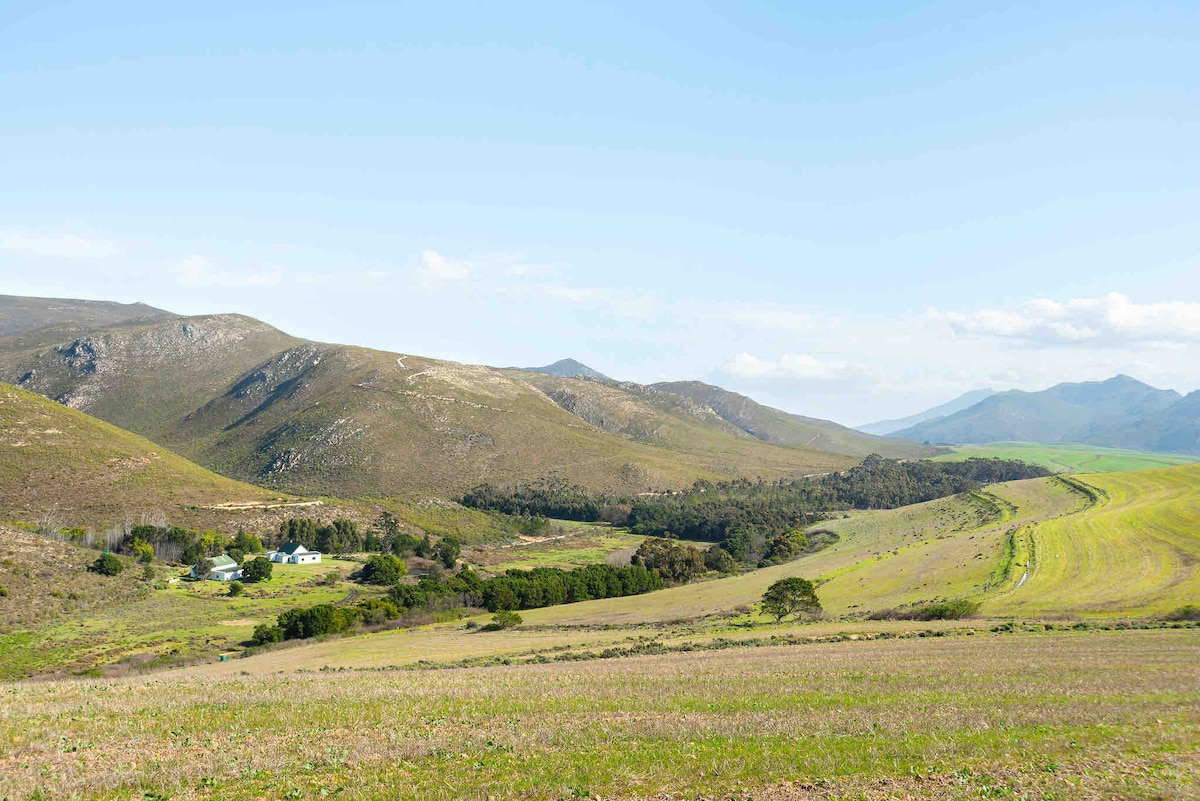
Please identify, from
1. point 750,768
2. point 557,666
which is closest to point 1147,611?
point 557,666

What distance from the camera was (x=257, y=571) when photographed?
92188 mm

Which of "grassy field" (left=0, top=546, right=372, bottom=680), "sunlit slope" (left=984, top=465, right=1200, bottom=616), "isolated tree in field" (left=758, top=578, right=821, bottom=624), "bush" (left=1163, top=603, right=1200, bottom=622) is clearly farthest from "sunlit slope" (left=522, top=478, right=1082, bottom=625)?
"grassy field" (left=0, top=546, right=372, bottom=680)

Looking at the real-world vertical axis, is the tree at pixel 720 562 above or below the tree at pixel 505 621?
below

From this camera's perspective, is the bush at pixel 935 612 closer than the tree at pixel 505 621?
Yes

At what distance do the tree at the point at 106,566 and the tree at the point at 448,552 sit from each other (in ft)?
139

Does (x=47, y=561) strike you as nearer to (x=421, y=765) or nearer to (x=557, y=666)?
(x=557, y=666)

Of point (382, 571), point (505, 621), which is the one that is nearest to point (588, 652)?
point (505, 621)

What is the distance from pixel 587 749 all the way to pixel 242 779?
738cm

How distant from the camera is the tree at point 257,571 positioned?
92.1 metres

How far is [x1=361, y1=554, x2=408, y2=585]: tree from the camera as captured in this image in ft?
318

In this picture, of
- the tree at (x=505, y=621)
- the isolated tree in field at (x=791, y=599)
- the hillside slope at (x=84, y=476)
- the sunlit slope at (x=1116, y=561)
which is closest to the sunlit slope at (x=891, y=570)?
the isolated tree in field at (x=791, y=599)

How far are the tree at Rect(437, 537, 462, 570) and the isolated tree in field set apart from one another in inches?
2505

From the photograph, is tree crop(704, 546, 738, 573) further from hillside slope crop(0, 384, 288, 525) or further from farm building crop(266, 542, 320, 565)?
hillside slope crop(0, 384, 288, 525)

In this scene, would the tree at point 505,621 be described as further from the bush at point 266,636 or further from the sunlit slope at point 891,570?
the bush at point 266,636
